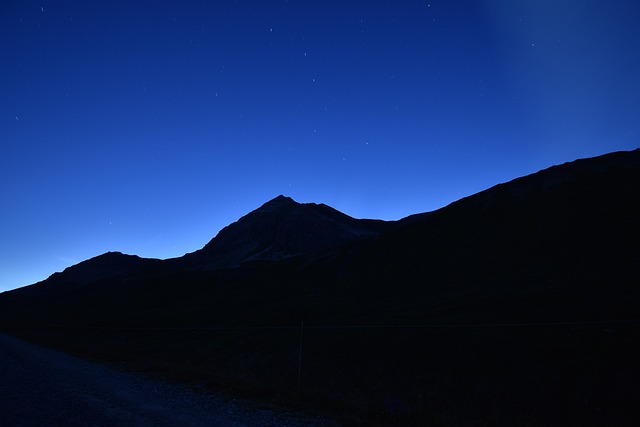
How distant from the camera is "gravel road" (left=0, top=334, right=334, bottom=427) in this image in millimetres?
9688

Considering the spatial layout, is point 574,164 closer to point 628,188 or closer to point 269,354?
point 628,188

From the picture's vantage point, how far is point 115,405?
1131 cm

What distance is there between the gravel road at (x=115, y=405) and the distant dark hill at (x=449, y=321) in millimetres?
1709

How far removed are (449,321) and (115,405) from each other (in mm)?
37109

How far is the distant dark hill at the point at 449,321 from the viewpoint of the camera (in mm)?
17422

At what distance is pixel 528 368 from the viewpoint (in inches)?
944

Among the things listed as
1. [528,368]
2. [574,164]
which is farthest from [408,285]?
[574,164]

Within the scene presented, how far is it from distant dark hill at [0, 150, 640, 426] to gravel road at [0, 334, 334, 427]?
171 centimetres

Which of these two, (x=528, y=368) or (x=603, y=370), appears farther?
(x=528, y=368)

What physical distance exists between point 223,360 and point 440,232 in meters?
85.2

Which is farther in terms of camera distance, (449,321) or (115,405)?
(449,321)

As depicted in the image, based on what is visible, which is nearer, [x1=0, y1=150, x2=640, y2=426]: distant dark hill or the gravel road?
the gravel road

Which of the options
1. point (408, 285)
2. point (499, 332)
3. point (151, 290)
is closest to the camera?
point (499, 332)

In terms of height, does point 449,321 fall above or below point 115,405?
below
